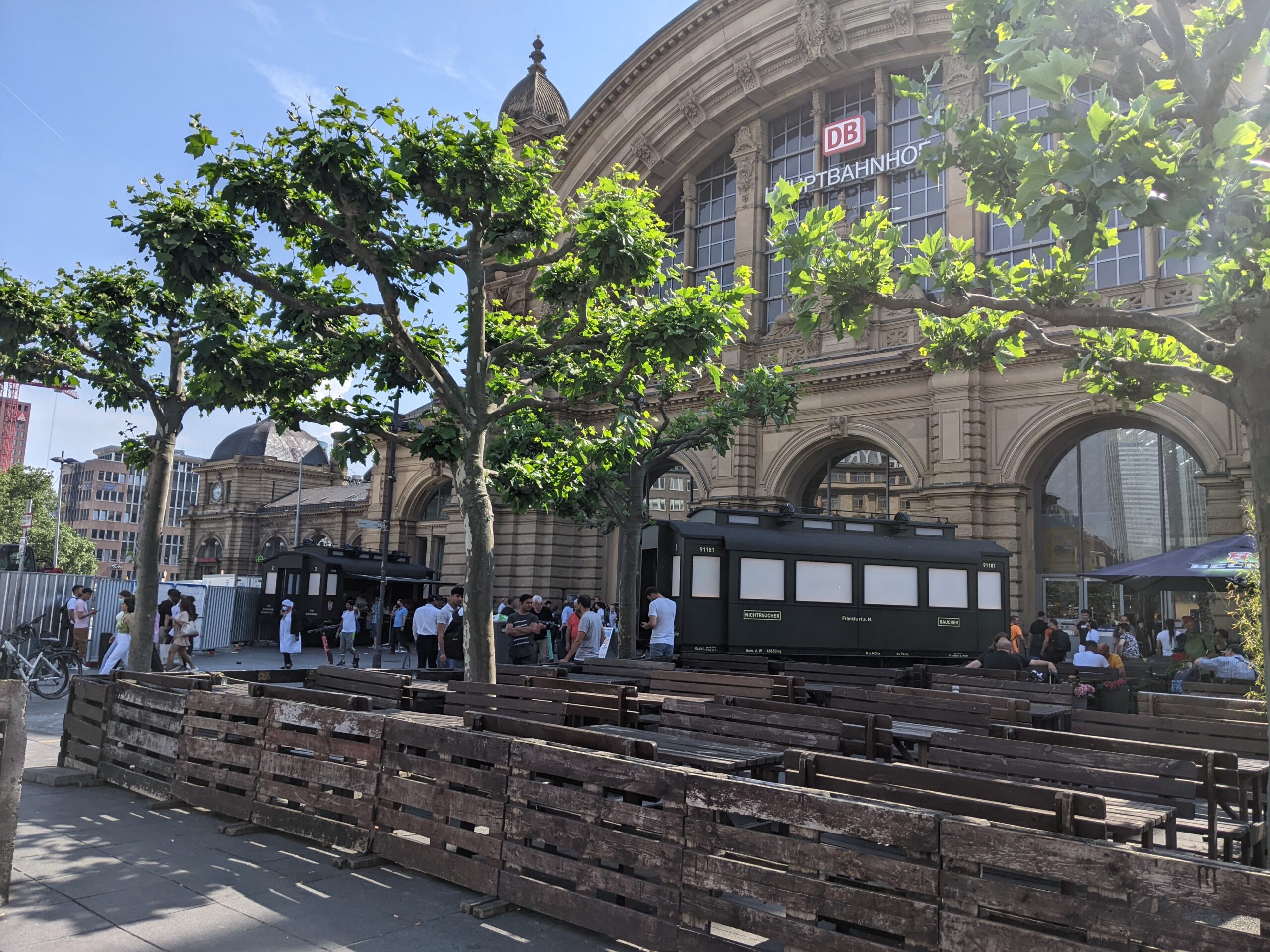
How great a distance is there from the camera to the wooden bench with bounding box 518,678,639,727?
8555mm

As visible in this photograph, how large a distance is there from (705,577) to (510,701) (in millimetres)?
9804

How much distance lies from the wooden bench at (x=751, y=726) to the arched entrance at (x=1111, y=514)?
65.7 feet

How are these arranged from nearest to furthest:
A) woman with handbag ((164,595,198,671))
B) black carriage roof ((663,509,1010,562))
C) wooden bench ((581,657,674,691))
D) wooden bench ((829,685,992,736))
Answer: wooden bench ((829,685,992,736)) < wooden bench ((581,657,674,691)) < black carriage roof ((663,509,1010,562)) < woman with handbag ((164,595,198,671))

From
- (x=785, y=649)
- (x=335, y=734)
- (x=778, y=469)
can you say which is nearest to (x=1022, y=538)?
(x=778, y=469)

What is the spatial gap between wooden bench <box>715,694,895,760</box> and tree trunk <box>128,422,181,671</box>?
9676 millimetres

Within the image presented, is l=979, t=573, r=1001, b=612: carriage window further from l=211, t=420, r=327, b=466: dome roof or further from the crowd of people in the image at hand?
l=211, t=420, r=327, b=466: dome roof

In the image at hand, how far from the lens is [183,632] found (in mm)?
18641

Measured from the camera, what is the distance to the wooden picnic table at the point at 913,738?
24.7 feet

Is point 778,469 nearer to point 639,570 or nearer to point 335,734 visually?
point 639,570

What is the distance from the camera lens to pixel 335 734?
6684 millimetres

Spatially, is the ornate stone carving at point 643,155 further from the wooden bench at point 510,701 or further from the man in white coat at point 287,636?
the wooden bench at point 510,701

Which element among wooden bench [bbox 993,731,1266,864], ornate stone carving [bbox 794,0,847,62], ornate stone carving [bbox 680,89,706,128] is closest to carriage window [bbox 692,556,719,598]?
wooden bench [bbox 993,731,1266,864]

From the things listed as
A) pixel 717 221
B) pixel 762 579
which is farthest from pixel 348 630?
pixel 717 221

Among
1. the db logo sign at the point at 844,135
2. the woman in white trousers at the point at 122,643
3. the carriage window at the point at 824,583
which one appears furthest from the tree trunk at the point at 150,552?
the db logo sign at the point at 844,135
